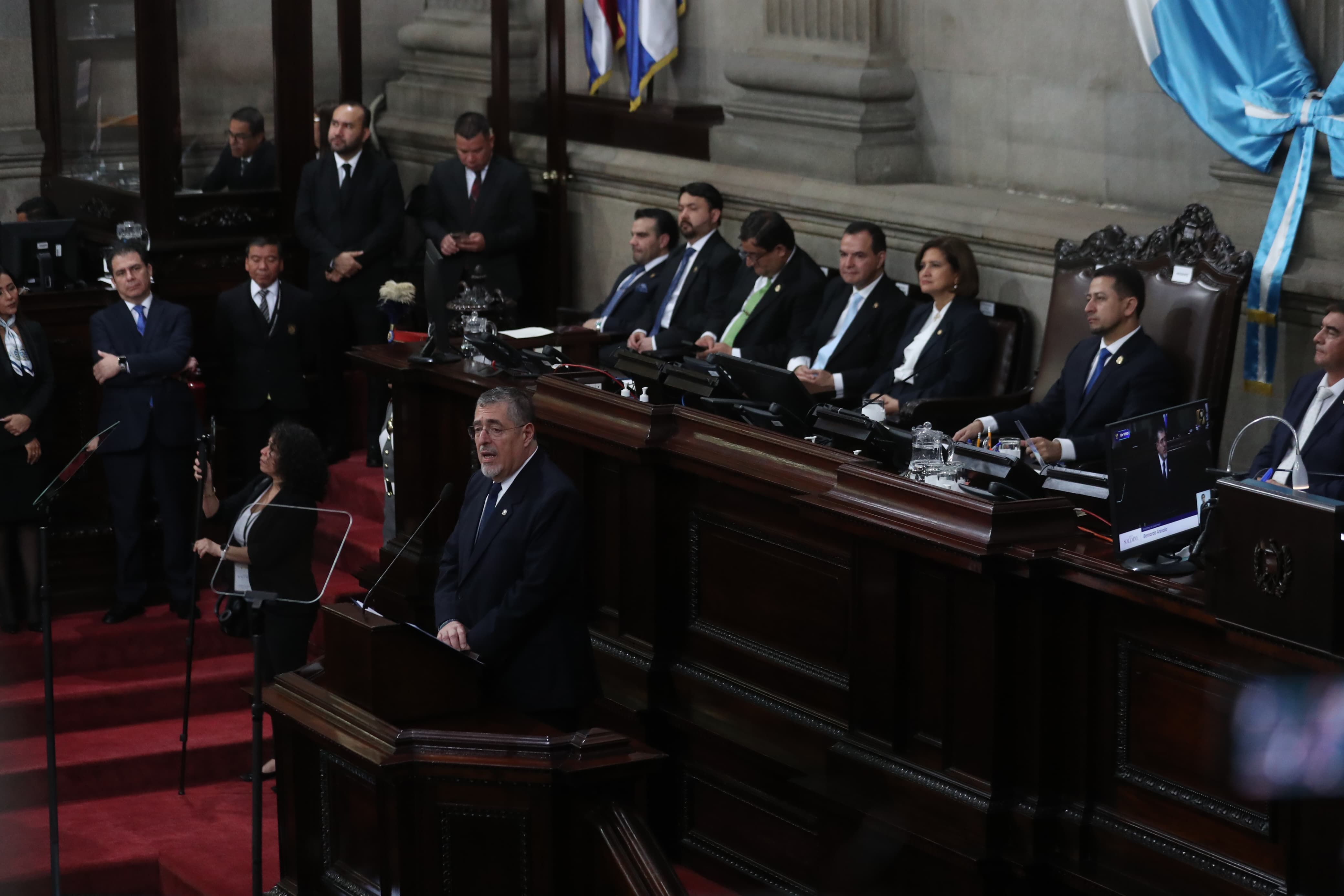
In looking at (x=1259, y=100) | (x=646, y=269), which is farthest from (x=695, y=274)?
(x=1259, y=100)

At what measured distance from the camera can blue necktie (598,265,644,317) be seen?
8.06 m

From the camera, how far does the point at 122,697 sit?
7277 millimetres

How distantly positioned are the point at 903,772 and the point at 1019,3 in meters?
3.64

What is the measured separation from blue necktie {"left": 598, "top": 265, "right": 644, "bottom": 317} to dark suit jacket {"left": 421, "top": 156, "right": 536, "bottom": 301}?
1.02m

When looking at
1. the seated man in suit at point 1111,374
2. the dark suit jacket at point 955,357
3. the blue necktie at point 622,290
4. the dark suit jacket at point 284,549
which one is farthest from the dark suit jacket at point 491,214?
the seated man in suit at point 1111,374

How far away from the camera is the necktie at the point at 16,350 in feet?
24.3

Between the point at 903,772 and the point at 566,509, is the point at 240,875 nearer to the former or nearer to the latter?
the point at 566,509

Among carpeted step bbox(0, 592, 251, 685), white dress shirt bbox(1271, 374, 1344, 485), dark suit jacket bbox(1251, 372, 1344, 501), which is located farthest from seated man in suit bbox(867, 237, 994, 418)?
carpeted step bbox(0, 592, 251, 685)

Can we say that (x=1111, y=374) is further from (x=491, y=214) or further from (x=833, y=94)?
(x=491, y=214)

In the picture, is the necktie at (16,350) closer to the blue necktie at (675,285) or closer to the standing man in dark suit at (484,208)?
the standing man in dark suit at (484,208)

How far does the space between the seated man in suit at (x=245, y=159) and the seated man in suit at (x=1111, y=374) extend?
4596mm

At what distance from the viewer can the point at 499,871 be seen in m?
4.64

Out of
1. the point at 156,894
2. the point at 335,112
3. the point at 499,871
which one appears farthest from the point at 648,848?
the point at 335,112

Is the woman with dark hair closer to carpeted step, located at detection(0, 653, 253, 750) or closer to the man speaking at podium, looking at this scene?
carpeted step, located at detection(0, 653, 253, 750)
